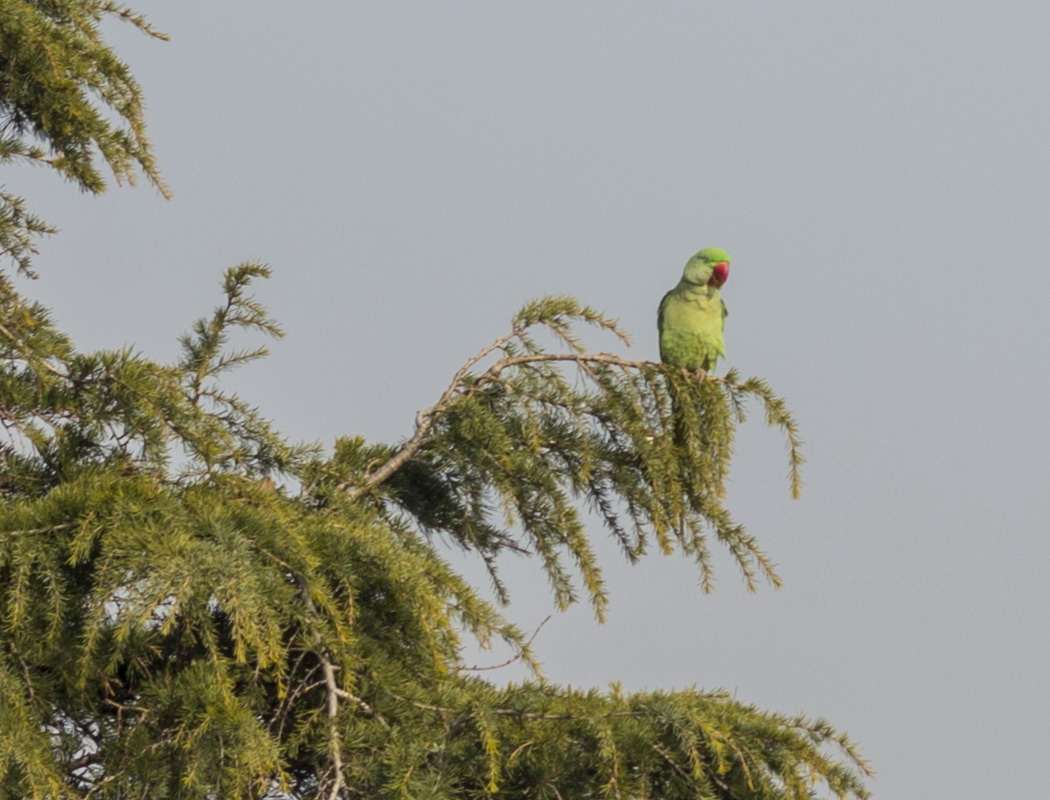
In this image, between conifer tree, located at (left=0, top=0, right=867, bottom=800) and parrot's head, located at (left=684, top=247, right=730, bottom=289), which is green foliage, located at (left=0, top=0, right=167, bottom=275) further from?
parrot's head, located at (left=684, top=247, right=730, bottom=289)

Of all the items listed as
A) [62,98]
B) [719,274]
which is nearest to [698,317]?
[719,274]

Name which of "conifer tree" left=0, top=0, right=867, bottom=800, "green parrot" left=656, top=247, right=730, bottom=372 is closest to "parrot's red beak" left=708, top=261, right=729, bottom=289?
"green parrot" left=656, top=247, right=730, bottom=372

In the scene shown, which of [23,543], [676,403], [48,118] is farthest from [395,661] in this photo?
[48,118]

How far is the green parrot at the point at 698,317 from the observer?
17.9 ft

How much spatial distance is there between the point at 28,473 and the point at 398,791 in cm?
134

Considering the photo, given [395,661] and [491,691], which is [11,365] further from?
[491,691]

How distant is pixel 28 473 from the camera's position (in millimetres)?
3439

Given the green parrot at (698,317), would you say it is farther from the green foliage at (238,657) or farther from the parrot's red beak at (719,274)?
the green foliage at (238,657)

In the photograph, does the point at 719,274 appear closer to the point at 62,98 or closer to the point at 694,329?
the point at 694,329

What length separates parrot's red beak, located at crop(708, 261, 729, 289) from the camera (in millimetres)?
5496

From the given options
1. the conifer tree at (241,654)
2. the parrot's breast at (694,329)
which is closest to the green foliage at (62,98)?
the conifer tree at (241,654)

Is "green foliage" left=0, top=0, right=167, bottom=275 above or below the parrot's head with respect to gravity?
below

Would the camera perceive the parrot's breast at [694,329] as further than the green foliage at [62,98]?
Yes

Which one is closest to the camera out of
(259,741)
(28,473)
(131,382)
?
(259,741)
